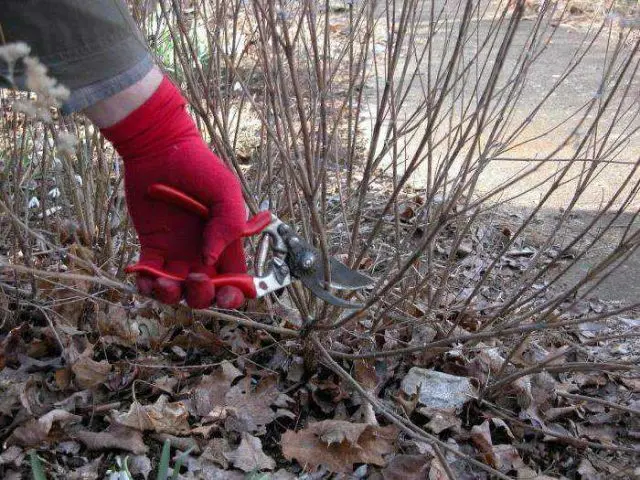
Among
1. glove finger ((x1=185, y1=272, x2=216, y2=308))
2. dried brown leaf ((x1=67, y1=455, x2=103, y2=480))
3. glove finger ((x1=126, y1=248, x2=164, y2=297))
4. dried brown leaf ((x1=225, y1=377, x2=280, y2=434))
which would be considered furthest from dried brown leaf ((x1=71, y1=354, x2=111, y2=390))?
glove finger ((x1=185, y1=272, x2=216, y2=308))

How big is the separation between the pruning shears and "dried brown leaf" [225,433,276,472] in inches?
23.5

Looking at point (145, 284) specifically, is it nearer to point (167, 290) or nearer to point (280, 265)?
point (167, 290)

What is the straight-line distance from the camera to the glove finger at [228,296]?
1.58 m

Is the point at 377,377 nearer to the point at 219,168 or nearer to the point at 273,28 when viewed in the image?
the point at 219,168

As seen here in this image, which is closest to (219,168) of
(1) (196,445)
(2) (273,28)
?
(2) (273,28)

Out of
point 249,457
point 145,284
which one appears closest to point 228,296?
point 145,284

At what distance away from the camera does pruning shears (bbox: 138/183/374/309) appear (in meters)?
1.58

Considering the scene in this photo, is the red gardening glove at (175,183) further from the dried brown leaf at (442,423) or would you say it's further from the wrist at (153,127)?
the dried brown leaf at (442,423)

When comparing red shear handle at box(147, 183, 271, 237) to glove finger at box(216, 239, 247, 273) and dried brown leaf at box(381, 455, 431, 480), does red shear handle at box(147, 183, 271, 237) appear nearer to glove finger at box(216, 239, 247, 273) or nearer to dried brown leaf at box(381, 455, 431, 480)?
glove finger at box(216, 239, 247, 273)

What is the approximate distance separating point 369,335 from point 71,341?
1.01 metres

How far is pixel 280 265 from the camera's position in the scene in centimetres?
177

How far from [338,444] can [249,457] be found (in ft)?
0.87

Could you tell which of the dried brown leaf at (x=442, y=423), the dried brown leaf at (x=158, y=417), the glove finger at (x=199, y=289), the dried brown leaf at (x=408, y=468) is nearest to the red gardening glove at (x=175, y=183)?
the glove finger at (x=199, y=289)

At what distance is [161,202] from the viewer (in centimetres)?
162
